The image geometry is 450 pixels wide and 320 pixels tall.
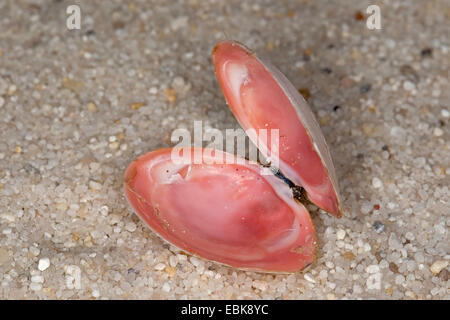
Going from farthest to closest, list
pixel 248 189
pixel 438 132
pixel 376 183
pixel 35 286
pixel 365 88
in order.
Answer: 1. pixel 365 88
2. pixel 438 132
3. pixel 376 183
4. pixel 248 189
5. pixel 35 286

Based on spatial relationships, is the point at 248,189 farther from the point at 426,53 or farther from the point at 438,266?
the point at 426,53

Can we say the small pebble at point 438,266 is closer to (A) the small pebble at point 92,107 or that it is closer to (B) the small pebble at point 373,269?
(B) the small pebble at point 373,269

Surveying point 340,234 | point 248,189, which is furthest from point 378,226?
point 248,189

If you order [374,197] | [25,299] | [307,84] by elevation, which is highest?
[307,84]

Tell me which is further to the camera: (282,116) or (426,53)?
(426,53)

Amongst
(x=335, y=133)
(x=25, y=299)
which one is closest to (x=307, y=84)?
(x=335, y=133)

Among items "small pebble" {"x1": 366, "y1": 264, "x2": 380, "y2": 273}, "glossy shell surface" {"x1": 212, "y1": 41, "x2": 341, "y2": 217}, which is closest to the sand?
"small pebble" {"x1": 366, "y1": 264, "x2": 380, "y2": 273}

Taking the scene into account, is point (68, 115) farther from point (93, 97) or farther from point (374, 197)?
point (374, 197)

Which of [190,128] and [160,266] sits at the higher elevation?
[190,128]

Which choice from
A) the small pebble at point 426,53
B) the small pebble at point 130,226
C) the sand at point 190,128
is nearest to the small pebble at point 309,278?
the sand at point 190,128
